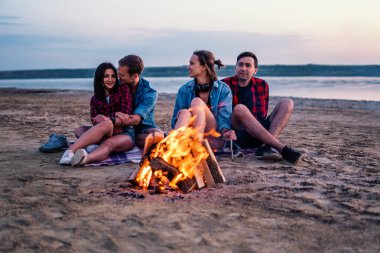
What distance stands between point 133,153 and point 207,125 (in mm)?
1144

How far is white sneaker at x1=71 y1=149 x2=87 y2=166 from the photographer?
532 centimetres

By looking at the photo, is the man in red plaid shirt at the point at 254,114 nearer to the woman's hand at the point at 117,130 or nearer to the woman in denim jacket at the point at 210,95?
the woman in denim jacket at the point at 210,95

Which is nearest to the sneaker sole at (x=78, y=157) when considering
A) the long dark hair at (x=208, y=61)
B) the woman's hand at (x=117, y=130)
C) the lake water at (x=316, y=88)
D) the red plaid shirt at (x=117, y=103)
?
the woman's hand at (x=117, y=130)

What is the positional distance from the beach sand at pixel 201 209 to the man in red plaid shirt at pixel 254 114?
23cm

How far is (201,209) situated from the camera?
3771 mm

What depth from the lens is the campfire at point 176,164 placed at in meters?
4.29

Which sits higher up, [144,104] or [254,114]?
[144,104]

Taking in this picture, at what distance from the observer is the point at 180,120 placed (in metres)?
4.95

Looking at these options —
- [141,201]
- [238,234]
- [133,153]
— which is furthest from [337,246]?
[133,153]

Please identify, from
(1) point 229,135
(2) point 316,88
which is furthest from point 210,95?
(2) point 316,88

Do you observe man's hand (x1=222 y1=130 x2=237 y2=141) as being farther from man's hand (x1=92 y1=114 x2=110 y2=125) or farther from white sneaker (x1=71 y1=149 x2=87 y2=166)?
white sneaker (x1=71 y1=149 x2=87 y2=166)

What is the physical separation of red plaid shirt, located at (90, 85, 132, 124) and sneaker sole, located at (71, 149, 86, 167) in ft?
2.40

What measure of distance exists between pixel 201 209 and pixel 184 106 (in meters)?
2.44

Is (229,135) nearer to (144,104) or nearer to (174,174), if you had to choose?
(144,104)
